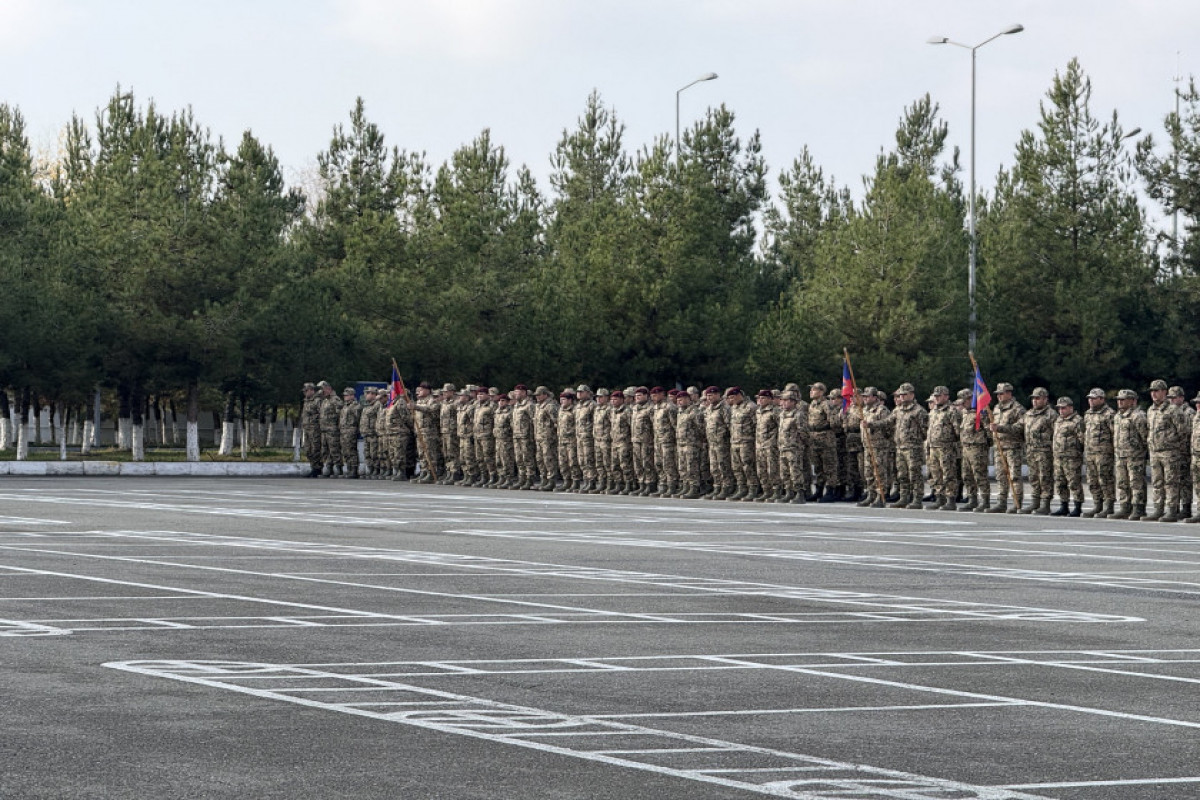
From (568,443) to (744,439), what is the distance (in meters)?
4.89

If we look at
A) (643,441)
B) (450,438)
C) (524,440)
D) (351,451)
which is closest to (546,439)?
(524,440)

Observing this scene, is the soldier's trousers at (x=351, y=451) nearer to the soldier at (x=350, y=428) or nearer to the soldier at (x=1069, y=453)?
the soldier at (x=350, y=428)

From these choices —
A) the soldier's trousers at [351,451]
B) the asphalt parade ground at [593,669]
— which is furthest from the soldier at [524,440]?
the asphalt parade ground at [593,669]

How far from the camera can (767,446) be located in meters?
33.9

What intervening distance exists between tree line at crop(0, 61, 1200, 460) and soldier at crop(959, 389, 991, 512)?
24105 mm

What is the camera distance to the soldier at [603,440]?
123ft

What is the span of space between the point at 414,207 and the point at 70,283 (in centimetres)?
1249

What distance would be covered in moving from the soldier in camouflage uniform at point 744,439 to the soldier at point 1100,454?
6.61 meters

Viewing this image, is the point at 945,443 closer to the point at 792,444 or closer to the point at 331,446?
the point at 792,444

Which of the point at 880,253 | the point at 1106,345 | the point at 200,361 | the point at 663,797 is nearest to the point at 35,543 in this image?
the point at 663,797

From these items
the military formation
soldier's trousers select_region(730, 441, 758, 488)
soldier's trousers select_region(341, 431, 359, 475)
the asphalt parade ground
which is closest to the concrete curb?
soldier's trousers select_region(341, 431, 359, 475)

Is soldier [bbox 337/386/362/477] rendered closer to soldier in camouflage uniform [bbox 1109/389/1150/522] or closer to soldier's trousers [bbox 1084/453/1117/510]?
soldier's trousers [bbox 1084/453/1117/510]

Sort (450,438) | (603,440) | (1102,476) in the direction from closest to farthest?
(1102,476) → (603,440) → (450,438)

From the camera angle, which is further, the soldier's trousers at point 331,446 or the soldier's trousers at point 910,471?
the soldier's trousers at point 331,446
